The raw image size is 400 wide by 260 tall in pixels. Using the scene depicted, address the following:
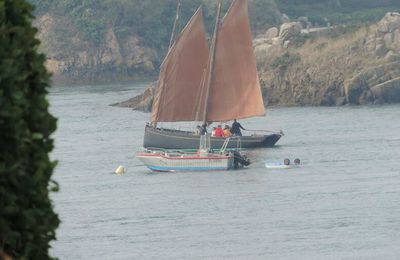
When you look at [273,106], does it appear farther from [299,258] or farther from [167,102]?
[299,258]

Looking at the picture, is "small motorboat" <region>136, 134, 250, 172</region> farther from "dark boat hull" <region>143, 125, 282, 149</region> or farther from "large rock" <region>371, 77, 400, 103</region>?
"large rock" <region>371, 77, 400, 103</region>

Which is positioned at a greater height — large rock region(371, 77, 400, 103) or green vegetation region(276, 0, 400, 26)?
green vegetation region(276, 0, 400, 26)

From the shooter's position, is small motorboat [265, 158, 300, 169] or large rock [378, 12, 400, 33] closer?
small motorboat [265, 158, 300, 169]

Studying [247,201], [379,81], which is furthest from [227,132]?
[379,81]

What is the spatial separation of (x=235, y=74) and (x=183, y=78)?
241cm

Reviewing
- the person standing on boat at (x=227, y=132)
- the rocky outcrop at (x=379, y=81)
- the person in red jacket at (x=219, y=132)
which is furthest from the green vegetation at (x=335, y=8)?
the person in red jacket at (x=219, y=132)

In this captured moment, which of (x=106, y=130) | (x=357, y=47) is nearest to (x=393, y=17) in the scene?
(x=357, y=47)

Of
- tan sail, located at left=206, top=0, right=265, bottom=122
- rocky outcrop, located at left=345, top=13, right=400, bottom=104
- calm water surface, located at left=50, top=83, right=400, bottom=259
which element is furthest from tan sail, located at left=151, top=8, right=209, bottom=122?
rocky outcrop, located at left=345, top=13, right=400, bottom=104

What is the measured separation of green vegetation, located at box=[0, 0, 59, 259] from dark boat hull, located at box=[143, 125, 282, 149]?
51.0 metres

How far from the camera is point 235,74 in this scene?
6366 cm

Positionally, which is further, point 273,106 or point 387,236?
point 273,106

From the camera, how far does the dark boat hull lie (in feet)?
197

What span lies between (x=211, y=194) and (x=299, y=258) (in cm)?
1378

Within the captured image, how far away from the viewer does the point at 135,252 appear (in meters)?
32.9
